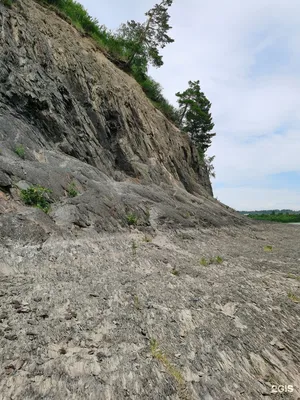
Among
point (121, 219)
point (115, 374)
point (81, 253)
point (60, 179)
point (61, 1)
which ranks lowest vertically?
point (115, 374)

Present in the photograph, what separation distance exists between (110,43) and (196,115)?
20.3m

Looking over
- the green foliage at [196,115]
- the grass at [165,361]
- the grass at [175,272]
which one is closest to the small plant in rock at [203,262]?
the grass at [175,272]

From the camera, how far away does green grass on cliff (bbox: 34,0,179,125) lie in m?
23.3

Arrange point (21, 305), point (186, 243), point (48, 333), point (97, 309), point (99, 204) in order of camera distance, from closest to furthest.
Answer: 1. point (48, 333)
2. point (21, 305)
3. point (97, 309)
4. point (99, 204)
5. point (186, 243)

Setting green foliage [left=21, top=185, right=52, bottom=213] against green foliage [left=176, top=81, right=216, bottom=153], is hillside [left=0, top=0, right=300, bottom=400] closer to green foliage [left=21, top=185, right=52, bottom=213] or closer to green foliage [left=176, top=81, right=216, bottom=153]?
green foliage [left=21, top=185, right=52, bottom=213]

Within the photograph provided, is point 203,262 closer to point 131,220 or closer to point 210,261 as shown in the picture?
point 210,261

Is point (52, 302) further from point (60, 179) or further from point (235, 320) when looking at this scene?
point (60, 179)

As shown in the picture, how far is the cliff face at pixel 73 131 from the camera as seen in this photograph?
32.7 ft

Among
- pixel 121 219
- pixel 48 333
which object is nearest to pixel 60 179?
pixel 121 219

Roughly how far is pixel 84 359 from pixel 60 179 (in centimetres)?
786

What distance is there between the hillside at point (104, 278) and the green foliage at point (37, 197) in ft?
0.13

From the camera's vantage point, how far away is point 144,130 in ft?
77.4

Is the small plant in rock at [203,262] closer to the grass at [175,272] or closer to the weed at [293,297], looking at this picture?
the grass at [175,272]

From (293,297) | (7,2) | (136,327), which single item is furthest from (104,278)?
(7,2)
